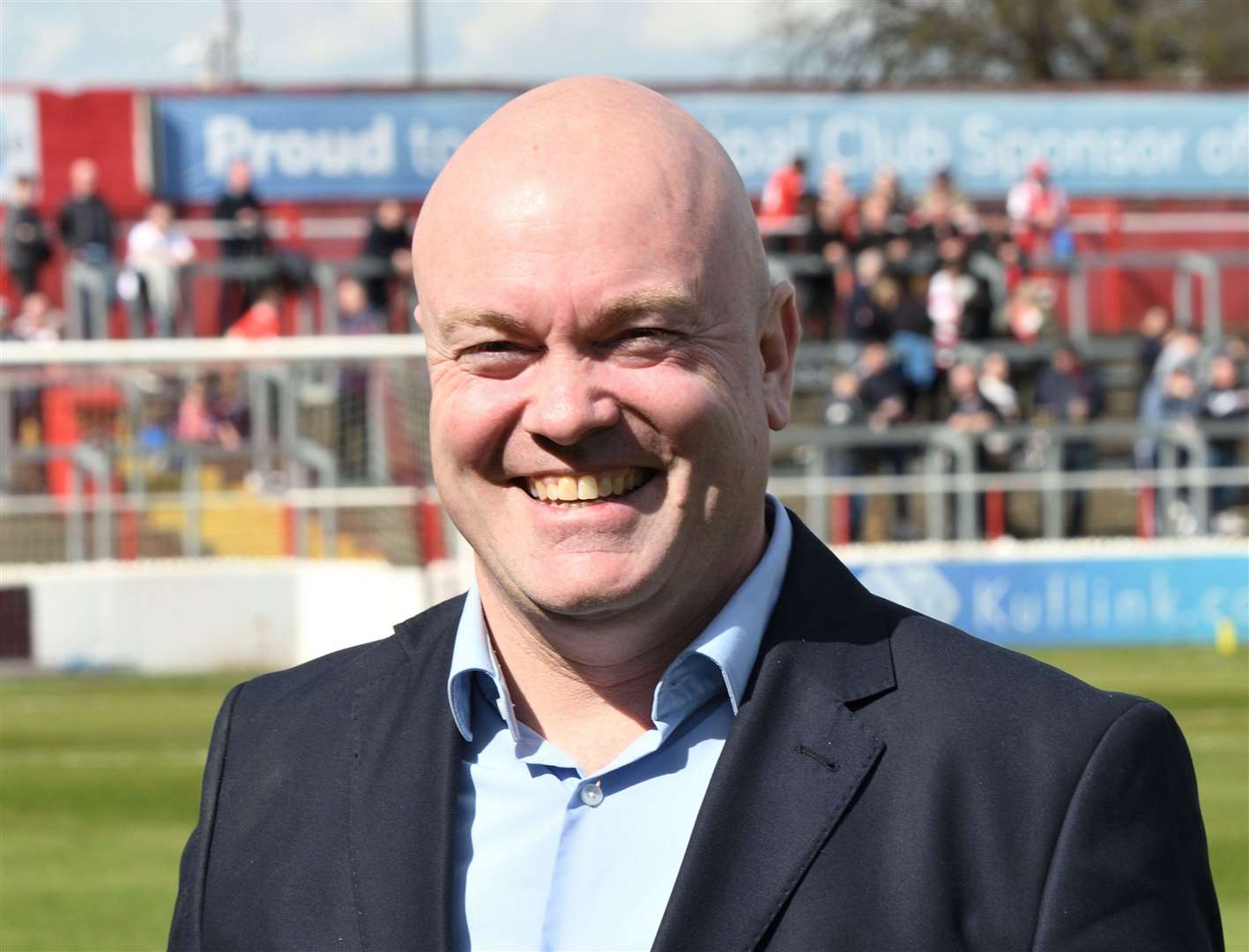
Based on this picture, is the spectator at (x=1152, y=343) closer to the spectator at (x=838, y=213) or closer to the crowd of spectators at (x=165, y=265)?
the spectator at (x=838, y=213)

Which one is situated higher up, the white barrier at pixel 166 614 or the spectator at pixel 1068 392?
the spectator at pixel 1068 392

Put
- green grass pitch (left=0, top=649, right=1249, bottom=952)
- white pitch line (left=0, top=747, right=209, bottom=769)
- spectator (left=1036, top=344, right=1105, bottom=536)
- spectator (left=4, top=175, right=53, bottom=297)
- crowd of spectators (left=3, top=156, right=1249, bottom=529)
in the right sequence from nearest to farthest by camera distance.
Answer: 1. green grass pitch (left=0, top=649, right=1249, bottom=952)
2. white pitch line (left=0, top=747, right=209, bottom=769)
3. crowd of spectators (left=3, top=156, right=1249, bottom=529)
4. spectator (left=1036, top=344, right=1105, bottom=536)
5. spectator (left=4, top=175, right=53, bottom=297)

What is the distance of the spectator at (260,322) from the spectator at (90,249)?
1297 mm

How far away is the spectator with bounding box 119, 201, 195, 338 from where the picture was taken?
20594 millimetres

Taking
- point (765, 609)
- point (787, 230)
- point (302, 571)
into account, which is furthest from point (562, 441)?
point (787, 230)

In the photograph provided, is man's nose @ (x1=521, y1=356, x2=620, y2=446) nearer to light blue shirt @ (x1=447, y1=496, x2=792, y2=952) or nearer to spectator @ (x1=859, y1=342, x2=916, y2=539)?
light blue shirt @ (x1=447, y1=496, x2=792, y2=952)

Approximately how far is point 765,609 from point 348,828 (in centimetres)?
53

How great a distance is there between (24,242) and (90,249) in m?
0.65

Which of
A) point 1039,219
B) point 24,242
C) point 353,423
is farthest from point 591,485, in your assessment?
point 1039,219

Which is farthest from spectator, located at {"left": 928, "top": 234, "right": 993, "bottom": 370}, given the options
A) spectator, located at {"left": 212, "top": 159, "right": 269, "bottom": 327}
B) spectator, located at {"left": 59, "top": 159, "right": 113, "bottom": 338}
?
spectator, located at {"left": 59, "top": 159, "right": 113, "bottom": 338}

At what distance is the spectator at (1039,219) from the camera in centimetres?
2377

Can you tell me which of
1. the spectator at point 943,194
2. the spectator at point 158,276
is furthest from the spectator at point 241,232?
the spectator at point 943,194

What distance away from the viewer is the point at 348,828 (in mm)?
2439

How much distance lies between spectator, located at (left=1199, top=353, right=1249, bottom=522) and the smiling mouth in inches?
692
